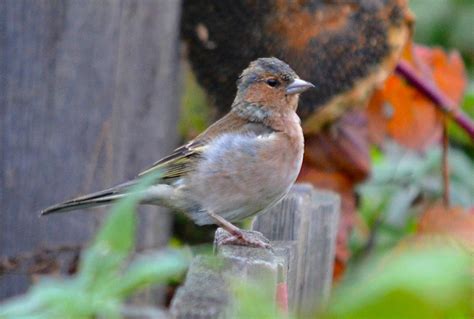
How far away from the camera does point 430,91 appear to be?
4062 mm

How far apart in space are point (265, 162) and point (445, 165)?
107 centimetres

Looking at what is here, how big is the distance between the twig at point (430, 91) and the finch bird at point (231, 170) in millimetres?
867

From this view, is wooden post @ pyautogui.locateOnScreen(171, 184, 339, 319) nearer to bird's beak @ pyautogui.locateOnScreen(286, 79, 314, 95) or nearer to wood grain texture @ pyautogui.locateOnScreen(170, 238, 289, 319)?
wood grain texture @ pyautogui.locateOnScreen(170, 238, 289, 319)

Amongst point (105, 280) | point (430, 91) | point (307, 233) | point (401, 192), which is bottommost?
point (401, 192)

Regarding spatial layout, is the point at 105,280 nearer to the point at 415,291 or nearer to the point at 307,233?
the point at 415,291

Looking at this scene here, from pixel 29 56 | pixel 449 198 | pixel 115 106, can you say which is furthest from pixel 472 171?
pixel 29 56

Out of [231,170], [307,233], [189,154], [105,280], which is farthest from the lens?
[189,154]

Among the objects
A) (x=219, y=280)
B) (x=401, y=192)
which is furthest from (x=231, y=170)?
(x=219, y=280)

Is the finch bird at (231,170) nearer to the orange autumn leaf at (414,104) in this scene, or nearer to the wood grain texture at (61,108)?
the wood grain texture at (61,108)

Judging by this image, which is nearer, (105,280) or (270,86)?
(105,280)

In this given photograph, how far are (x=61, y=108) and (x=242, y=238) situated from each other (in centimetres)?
105

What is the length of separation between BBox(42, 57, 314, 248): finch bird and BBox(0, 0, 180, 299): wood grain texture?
1.10ft

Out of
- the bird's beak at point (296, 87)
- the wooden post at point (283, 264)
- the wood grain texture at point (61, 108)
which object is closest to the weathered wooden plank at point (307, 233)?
the wooden post at point (283, 264)

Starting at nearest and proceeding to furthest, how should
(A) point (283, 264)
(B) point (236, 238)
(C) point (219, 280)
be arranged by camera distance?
(C) point (219, 280)
(A) point (283, 264)
(B) point (236, 238)
